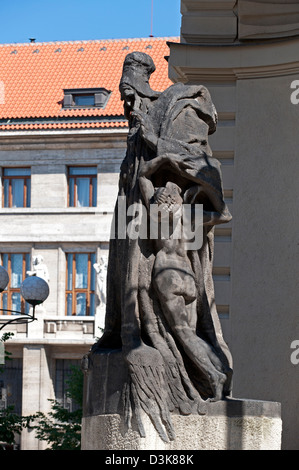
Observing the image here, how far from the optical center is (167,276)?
8562 millimetres

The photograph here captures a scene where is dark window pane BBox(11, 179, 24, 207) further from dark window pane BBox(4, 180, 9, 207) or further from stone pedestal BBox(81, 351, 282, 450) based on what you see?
stone pedestal BBox(81, 351, 282, 450)

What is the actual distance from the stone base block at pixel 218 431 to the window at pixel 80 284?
39.1 m

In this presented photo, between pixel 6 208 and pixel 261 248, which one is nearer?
pixel 261 248

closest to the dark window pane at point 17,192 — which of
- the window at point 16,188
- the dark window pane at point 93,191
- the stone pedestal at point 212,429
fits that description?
the window at point 16,188

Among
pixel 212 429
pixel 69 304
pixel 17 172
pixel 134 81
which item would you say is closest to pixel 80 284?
pixel 69 304

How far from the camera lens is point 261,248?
14312 millimetres

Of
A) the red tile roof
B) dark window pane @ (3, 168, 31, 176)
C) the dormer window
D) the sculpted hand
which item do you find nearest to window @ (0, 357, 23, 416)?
dark window pane @ (3, 168, 31, 176)

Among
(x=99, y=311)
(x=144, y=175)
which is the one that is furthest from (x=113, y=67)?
(x=144, y=175)

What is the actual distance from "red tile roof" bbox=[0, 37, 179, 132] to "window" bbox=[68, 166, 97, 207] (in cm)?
227

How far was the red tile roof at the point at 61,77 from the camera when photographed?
4653cm

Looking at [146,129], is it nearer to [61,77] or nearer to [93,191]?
[93,191]

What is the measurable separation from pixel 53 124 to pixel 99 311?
7152mm
